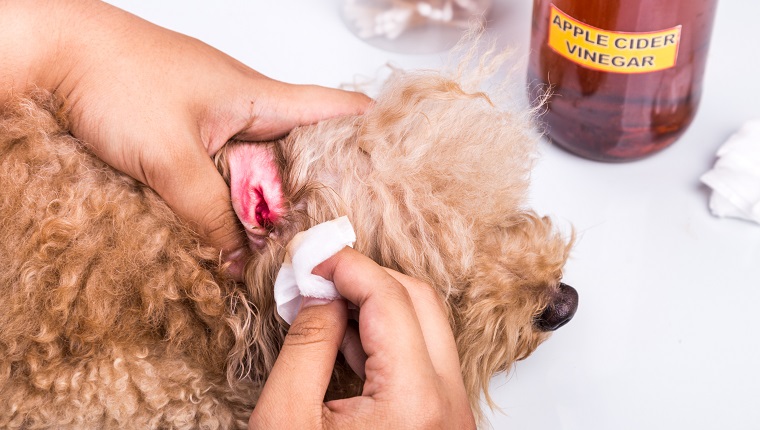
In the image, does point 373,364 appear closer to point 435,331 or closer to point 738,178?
point 435,331

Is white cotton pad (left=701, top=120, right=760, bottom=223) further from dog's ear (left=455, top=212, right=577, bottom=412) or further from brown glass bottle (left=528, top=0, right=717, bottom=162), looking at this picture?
dog's ear (left=455, top=212, right=577, bottom=412)

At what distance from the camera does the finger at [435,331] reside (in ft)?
2.74

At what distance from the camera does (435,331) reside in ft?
2.76

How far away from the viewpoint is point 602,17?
1.15 m

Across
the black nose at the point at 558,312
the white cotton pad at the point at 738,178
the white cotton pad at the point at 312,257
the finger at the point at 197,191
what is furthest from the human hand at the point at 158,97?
the white cotton pad at the point at 738,178

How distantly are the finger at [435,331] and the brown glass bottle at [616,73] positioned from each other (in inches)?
15.9

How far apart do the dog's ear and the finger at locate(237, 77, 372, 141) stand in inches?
7.8

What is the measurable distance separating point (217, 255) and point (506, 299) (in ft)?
0.92

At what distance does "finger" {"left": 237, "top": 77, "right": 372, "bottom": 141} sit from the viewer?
3.26ft

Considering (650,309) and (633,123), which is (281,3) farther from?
(650,309)

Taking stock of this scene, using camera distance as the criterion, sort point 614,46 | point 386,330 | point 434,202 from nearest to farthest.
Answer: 1. point 386,330
2. point 434,202
3. point 614,46

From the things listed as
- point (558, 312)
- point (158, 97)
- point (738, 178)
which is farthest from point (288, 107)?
point (738, 178)

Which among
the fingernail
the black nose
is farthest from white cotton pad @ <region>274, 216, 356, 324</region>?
the black nose

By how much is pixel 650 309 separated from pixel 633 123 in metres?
0.24
